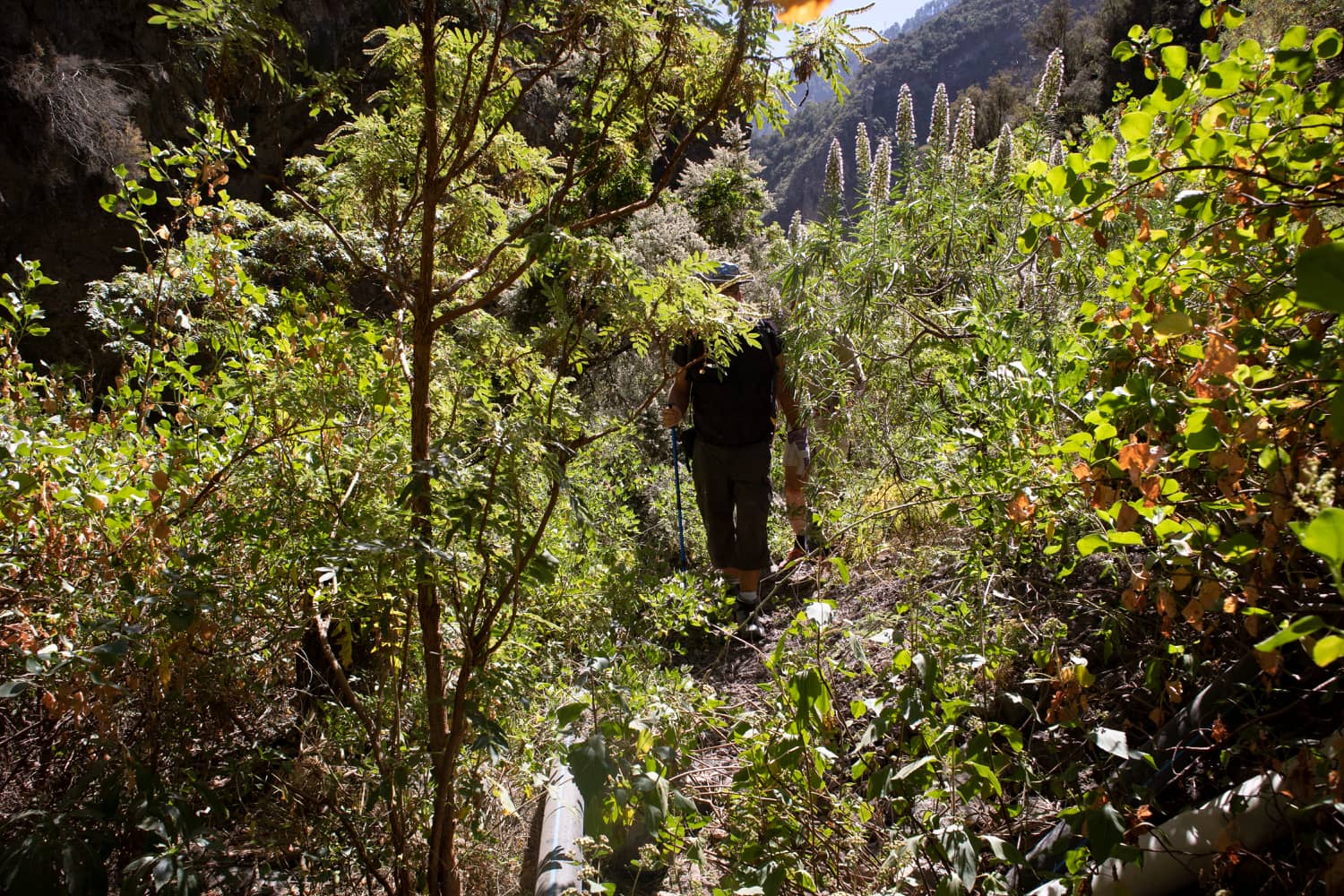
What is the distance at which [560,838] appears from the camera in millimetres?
1876

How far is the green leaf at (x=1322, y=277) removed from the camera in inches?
23.5

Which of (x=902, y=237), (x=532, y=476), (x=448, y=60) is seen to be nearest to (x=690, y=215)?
(x=902, y=237)

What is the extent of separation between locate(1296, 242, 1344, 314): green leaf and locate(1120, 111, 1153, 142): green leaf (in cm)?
42

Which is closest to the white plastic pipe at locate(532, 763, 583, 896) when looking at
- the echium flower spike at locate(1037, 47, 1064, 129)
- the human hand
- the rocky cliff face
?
the human hand

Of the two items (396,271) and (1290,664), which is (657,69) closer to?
(396,271)

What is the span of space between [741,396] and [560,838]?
2235mm

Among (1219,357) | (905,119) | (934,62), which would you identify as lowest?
(1219,357)

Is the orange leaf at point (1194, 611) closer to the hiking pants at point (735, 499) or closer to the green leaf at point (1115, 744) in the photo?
the green leaf at point (1115, 744)

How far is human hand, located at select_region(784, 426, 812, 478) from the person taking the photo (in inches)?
150

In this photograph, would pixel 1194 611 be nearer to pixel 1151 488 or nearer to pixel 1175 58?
pixel 1151 488

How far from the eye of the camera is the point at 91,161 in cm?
905

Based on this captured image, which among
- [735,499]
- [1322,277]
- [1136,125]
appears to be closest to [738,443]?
[735,499]

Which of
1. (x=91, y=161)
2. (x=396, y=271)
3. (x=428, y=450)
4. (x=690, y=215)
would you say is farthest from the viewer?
(x=91, y=161)

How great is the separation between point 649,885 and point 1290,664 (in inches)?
63.4
